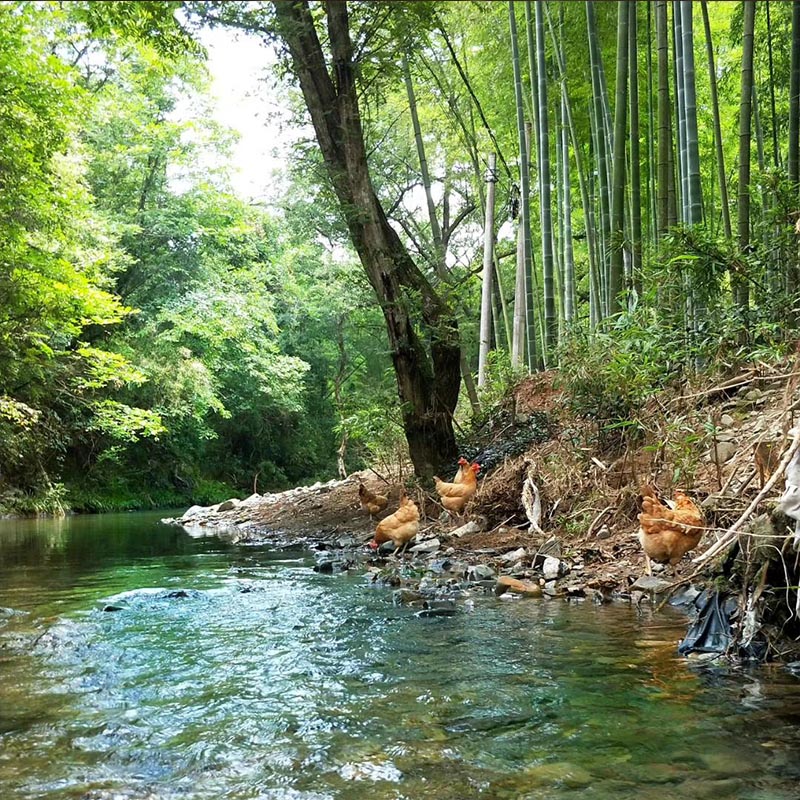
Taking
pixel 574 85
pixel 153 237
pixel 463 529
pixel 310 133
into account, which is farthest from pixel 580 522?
pixel 153 237

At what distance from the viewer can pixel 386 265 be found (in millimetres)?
7461

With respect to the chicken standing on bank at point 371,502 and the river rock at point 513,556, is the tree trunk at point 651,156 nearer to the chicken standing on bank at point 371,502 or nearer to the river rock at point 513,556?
the river rock at point 513,556

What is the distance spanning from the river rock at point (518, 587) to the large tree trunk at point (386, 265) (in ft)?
10.6

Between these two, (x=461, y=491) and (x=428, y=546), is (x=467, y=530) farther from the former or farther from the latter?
(x=428, y=546)

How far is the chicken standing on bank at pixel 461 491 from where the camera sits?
6.71m

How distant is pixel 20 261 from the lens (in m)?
10.4

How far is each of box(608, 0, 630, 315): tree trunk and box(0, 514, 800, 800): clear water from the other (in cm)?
386

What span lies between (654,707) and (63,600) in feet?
12.8

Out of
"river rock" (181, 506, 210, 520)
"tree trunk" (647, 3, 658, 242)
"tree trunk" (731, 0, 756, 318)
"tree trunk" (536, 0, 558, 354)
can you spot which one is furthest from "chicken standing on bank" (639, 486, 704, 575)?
"river rock" (181, 506, 210, 520)

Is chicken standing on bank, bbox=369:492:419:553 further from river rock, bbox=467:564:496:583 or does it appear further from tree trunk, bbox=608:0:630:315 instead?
tree trunk, bbox=608:0:630:315

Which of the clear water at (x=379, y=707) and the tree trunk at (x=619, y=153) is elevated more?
the tree trunk at (x=619, y=153)

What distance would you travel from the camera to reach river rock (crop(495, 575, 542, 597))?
4550 millimetres

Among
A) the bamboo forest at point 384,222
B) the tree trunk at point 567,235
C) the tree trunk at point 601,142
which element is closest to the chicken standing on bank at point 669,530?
the bamboo forest at point 384,222

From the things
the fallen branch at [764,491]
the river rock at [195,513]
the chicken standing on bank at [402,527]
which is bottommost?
the river rock at [195,513]
